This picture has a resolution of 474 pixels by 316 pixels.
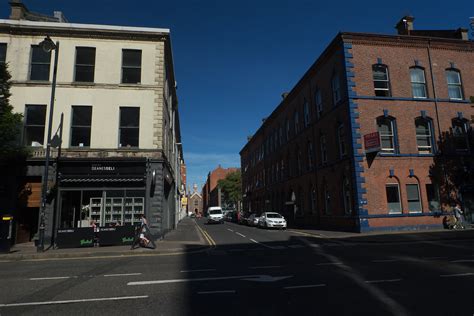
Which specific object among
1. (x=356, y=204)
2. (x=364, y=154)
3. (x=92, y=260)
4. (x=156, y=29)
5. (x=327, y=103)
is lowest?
(x=92, y=260)

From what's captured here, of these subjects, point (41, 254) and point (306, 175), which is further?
point (306, 175)

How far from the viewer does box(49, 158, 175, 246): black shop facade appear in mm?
18516

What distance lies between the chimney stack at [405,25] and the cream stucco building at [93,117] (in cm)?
2104

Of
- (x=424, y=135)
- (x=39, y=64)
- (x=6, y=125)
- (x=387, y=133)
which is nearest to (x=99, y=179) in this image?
(x=6, y=125)

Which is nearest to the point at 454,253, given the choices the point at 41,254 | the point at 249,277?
the point at 249,277

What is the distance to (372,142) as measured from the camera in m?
22.1

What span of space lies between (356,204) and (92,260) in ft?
55.0

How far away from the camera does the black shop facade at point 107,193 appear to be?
60.7ft

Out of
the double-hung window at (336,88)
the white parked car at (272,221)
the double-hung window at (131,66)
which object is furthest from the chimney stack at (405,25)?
the double-hung window at (131,66)

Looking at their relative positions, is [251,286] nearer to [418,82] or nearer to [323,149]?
[323,149]

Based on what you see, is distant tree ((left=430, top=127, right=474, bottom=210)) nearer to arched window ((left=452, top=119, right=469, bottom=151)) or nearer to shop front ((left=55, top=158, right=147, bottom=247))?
arched window ((left=452, top=119, right=469, bottom=151))

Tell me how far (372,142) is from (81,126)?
18671 millimetres

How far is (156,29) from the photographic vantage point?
68.2ft

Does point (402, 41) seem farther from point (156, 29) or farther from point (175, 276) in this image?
point (175, 276)
